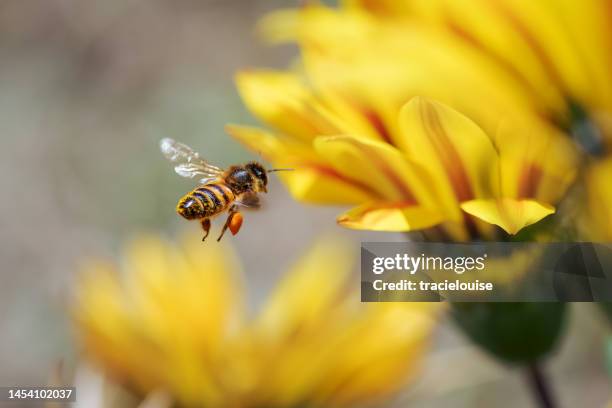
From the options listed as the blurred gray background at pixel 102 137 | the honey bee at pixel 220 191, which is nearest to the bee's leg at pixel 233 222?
the honey bee at pixel 220 191

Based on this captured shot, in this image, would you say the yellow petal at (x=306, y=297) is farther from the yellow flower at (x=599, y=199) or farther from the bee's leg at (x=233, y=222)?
the yellow flower at (x=599, y=199)

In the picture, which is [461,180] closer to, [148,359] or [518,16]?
[518,16]

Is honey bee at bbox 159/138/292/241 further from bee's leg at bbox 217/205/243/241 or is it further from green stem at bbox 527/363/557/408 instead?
green stem at bbox 527/363/557/408

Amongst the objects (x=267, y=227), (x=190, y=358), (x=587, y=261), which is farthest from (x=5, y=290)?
(x=587, y=261)

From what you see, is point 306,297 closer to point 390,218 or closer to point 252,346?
point 252,346

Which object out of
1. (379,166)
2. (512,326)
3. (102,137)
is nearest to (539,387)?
(512,326)
